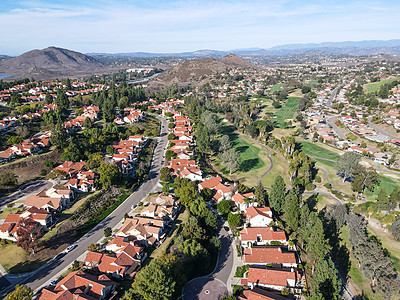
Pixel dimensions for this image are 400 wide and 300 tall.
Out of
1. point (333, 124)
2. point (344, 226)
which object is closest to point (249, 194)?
point (344, 226)

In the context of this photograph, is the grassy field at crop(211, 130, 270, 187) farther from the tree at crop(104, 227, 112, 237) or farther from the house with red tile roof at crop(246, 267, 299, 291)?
the tree at crop(104, 227, 112, 237)

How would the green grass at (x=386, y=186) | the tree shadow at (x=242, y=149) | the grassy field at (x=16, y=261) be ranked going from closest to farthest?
the grassy field at (x=16, y=261) < the green grass at (x=386, y=186) < the tree shadow at (x=242, y=149)

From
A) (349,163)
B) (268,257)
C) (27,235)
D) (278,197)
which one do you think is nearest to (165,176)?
(278,197)

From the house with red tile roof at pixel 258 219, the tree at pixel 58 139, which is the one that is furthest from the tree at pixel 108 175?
the house with red tile roof at pixel 258 219

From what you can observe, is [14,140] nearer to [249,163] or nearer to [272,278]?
[249,163]

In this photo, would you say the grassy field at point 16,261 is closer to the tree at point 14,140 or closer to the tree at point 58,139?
the tree at point 58,139

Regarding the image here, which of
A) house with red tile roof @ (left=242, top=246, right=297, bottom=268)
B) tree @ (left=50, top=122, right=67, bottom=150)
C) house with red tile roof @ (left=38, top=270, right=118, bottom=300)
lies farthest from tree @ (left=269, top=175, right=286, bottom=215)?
tree @ (left=50, top=122, right=67, bottom=150)
